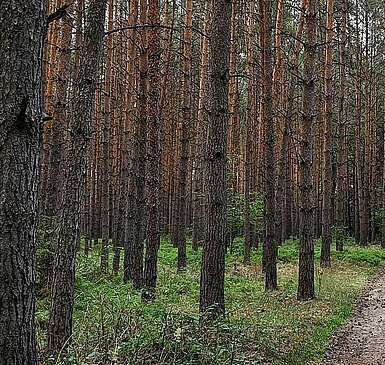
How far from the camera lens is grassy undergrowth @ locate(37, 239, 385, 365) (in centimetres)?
564

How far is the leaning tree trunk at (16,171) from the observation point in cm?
354

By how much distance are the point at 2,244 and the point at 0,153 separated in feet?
1.91

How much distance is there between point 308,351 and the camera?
816 centimetres

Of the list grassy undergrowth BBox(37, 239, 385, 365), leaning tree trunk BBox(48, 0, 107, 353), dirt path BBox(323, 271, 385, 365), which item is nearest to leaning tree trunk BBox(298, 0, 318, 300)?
grassy undergrowth BBox(37, 239, 385, 365)

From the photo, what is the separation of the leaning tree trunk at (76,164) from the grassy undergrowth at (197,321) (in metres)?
0.42

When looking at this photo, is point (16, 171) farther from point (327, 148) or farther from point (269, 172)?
point (327, 148)

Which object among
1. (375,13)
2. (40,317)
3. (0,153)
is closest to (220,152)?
(40,317)

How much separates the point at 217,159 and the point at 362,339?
13.8 feet

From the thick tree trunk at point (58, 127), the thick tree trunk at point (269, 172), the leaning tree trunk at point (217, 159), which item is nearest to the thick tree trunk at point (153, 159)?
the thick tree trunk at point (58, 127)

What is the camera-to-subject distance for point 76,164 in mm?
6645

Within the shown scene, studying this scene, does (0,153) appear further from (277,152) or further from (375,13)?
(375,13)

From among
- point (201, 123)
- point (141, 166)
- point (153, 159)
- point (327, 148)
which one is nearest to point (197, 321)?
point (153, 159)

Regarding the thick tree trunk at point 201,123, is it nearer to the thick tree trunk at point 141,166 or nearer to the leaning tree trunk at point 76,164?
the thick tree trunk at point 141,166

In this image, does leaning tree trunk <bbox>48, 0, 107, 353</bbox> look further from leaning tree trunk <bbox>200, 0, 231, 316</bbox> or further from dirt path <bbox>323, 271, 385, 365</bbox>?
dirt path <bbox>323, 271, 385, 365</bbox>
